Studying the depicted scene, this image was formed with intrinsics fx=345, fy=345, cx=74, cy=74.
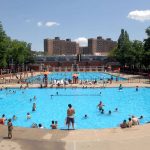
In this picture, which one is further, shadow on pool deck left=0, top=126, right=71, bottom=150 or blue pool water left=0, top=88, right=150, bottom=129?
blue pool water left=0, top=88, right=150, bottom=129

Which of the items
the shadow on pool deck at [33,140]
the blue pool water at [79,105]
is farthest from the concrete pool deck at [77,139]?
the blue pool water at [79,105]

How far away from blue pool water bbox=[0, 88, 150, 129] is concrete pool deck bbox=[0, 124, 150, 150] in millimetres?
9600

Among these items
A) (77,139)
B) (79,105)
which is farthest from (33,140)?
(79,105)

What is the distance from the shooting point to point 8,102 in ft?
130

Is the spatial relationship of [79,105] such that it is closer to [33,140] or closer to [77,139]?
[77,139]

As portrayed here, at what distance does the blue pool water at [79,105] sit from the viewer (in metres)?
28.5

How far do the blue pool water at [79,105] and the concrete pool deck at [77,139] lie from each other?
9.60 m

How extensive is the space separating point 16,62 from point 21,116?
66017 mm

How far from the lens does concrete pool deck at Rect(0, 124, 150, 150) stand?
1361cm

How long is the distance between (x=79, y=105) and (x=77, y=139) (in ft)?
71.3

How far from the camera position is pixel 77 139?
1477 centimetres

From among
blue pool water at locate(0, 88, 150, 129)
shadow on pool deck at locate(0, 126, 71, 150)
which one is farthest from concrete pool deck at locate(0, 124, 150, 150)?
blue pool water at locate(0, 88, 150, 129)

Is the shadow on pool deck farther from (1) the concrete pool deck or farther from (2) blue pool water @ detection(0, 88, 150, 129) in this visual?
(2) blue pool water @ detection(0, 88, 150, 129)

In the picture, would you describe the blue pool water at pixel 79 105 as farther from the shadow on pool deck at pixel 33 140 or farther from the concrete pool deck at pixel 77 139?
the concrete pool deck at pixel 77 139
